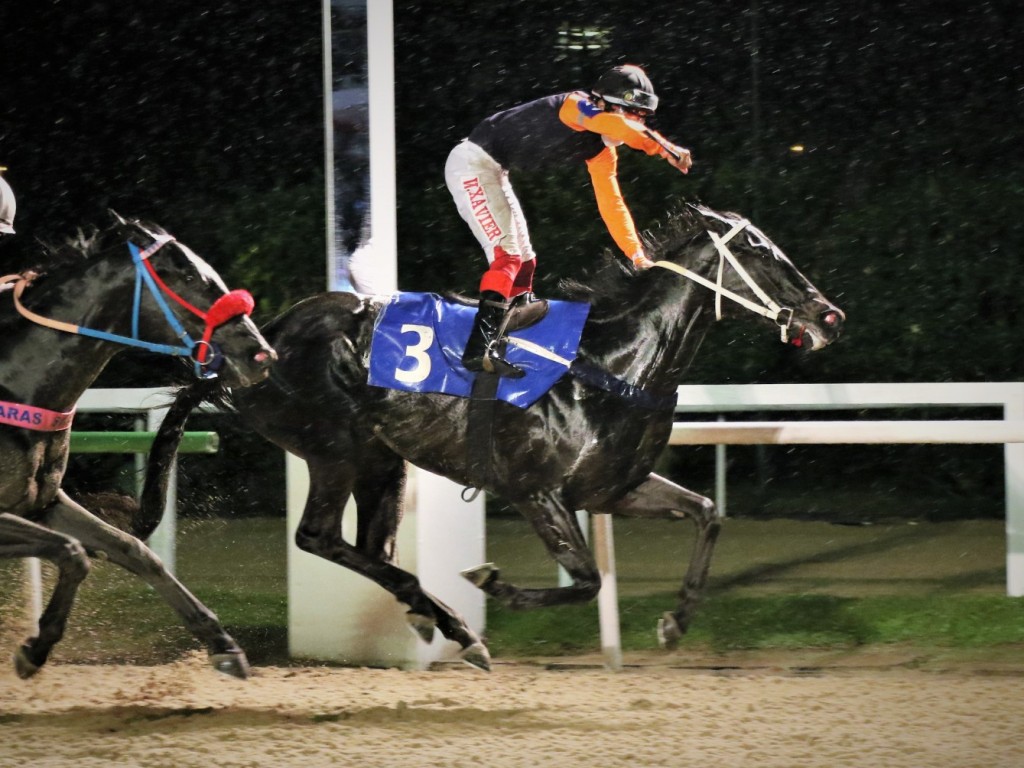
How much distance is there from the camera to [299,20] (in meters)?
11.3

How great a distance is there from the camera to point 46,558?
4.16m

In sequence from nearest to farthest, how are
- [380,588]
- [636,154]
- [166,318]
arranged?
[166,318], [380,588], [636,154]

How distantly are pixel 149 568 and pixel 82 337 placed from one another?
2.48 ft

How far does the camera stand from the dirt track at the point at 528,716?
12.5 feet

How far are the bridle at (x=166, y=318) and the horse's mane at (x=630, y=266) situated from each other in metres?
1.27

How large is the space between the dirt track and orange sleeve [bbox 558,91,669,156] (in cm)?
182

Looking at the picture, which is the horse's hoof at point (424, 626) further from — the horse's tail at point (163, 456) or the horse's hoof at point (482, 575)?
the horse's tail at point (163, 456)

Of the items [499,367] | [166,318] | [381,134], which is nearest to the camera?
[166,318]

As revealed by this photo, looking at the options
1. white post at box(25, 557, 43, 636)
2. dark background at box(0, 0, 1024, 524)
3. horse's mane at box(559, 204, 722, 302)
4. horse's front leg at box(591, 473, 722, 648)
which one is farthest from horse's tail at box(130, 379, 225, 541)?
dark background at box(0, 0, 1024, 524)

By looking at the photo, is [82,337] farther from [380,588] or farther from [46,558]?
[380,588]

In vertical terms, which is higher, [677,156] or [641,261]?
[677,156]

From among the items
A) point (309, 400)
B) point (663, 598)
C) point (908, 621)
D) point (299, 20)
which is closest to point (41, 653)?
point (309, 400)

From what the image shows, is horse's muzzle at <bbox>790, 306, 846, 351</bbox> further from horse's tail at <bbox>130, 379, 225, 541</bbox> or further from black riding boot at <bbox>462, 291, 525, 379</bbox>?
horse's tail at <bbox>130, 379, 225, 541</bbox>

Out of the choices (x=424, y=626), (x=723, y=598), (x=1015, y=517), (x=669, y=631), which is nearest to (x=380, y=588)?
(x=424, y=626)
